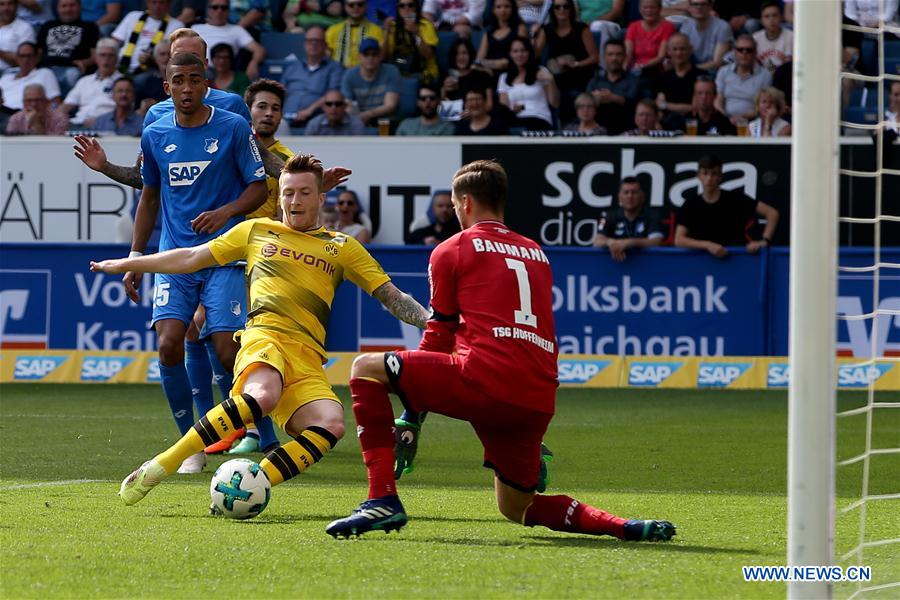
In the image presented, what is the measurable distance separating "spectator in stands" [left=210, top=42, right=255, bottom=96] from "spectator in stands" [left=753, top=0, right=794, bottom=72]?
611cm

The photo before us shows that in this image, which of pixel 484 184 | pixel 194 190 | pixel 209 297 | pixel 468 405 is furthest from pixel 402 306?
pixel 194 190

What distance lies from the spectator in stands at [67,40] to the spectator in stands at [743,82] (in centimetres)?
817

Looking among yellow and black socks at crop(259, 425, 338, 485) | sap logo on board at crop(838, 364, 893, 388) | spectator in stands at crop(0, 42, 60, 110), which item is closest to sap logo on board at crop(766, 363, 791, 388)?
sap logo on board at crop(838, 364, 893, 388)

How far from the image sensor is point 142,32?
1895 cm

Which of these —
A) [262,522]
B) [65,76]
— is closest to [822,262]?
[262,522]

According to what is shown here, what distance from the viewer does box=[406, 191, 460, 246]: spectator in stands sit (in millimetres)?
15630

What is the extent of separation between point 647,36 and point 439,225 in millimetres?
4079

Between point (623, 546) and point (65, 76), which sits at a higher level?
point (65, 76)

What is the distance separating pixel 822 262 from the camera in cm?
422

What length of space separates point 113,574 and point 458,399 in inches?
61.1

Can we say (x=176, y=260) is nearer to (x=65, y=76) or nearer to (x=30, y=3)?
(x=65, y=76)

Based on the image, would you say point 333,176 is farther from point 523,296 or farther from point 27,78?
point 27,78

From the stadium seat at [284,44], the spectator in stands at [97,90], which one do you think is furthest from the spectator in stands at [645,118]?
the spectator in stands at [97,90]

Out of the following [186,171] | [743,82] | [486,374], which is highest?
[743,82]
